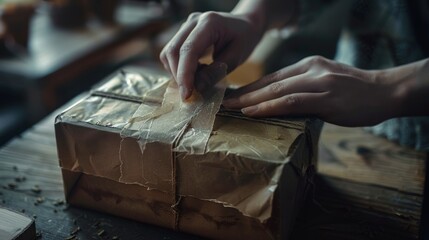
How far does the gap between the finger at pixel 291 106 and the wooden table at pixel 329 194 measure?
0.16 meters

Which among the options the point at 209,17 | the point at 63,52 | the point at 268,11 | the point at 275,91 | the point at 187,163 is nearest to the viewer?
the point at 187,163

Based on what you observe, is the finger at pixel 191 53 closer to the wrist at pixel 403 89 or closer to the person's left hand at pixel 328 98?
the person's left hand at pixel 328 98

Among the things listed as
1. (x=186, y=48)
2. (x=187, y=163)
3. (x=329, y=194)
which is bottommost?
(x=329, y=194)

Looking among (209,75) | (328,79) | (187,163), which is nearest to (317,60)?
(328,79)

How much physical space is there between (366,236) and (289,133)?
19cm

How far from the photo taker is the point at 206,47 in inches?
31.8

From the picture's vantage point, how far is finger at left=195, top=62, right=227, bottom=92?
30.1 inches

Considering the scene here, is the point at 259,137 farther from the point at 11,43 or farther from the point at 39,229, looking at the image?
the point at 11,43

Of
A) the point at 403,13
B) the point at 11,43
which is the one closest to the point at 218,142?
the point at 403,13

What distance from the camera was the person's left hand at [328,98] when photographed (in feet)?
2.25

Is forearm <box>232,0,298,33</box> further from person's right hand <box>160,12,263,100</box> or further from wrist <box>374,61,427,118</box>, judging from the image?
wrist <box>374,61,427,118</box>

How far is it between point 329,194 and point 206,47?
1.06 ft

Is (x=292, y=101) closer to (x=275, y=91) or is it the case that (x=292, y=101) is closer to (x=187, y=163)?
(x=275, y=91)

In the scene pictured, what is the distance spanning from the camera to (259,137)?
63cm
